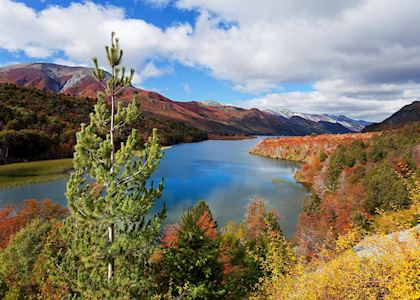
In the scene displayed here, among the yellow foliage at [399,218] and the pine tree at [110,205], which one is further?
the pine tree at [110,205]

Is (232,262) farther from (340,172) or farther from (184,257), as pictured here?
(340,172)

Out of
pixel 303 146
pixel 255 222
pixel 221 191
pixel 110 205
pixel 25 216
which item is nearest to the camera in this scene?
pixel 110 205

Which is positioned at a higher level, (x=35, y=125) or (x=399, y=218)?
(x=35, y=125)

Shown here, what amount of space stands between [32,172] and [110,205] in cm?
7080

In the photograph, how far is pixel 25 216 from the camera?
3397 centimetres

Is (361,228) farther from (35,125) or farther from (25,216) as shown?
(35,125)

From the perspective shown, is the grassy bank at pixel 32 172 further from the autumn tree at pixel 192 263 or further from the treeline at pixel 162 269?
the autumn tree at pixel 192 263

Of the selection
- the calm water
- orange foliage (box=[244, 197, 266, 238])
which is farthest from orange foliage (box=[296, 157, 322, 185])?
orange foliage (box=[244, 197, 266, 238])

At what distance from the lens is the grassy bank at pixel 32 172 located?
60609 mm

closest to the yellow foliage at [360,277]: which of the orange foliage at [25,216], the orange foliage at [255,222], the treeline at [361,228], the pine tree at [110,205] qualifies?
the treeline at [361,228]

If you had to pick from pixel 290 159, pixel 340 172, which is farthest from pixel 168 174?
pixel 290 159

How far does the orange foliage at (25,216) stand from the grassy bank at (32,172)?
25.8 metres

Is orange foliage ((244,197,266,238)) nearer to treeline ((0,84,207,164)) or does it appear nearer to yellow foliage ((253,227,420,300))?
yellow foliage ((253,227,420,300))

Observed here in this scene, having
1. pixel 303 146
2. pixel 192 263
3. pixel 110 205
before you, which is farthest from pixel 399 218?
pixel 303 146
